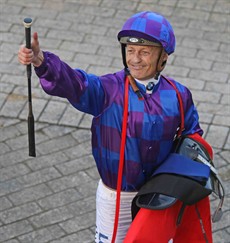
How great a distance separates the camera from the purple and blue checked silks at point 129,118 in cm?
406

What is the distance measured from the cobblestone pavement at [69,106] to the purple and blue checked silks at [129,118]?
152 cm

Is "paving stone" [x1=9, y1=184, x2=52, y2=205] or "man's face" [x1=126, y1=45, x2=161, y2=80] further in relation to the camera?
"paving stone" [x1=9, y1=184, x2=52, y2=205]

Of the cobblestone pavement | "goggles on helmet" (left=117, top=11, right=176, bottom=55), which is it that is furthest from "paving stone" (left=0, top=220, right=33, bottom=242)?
"goggles on helmet" (left=117, top=11, right=176, bottom=55)

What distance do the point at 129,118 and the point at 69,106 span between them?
2.93 metres

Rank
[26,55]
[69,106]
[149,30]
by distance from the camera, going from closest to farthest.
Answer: [26,55], [149,30], [69,106]

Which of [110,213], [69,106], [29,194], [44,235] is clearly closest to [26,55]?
[110,213]

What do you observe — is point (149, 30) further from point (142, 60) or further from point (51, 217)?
point (51, 217)

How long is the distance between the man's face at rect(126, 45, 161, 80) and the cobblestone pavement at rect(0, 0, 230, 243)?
1853 millimetres

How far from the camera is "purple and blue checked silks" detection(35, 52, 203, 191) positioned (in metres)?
4.06

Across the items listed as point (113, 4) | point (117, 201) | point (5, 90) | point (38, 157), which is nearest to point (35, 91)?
point (5, 90)

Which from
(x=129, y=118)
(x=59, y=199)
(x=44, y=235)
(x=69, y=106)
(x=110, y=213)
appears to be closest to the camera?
(x=129, y=118)

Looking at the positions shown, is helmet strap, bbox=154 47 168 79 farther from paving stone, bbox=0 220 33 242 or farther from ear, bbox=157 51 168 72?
paving stone, bbox=0 220 33 242

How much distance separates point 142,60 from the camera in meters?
4.04

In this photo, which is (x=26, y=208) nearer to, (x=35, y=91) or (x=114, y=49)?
(x=35, y=91)
